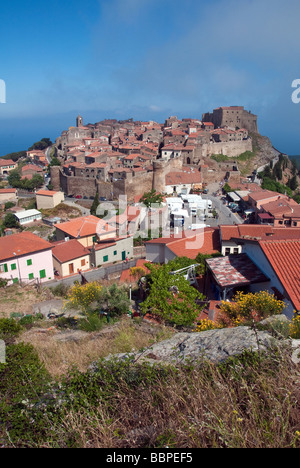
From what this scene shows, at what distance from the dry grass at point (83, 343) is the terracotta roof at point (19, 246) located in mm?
9660

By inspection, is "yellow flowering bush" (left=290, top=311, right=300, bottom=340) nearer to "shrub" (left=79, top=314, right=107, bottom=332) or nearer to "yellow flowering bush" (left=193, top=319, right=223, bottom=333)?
"yellow flowering bush" (left=193, top=319, right=223, bottom=333)

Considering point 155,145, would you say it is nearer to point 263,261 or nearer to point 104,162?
point 104,162

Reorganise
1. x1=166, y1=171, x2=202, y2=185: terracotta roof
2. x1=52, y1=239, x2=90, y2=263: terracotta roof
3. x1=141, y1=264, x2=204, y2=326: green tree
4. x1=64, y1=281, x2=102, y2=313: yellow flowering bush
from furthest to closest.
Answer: x1=166, y1=171, x2=202, y2=185: terracotta roof < x1=52, y1=239, x2=90, y2=263: terracotta roof < x1=64, y1=281, x2=102, y2=313: yellow flowering bush < x1=141, y1=264, x2=204, y2=326: green tree

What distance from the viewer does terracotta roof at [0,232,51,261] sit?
16.1 m

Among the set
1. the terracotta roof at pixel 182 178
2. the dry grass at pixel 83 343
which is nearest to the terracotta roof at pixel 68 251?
the dry grass at pixel 83 343

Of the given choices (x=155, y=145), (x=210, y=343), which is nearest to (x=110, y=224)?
(x=210, y=343)

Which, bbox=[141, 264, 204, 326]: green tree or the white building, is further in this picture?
the white building

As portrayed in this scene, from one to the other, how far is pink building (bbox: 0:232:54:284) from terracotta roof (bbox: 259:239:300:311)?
39.5ft

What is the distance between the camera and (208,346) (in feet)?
13.3

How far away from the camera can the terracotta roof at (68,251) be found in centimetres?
1875

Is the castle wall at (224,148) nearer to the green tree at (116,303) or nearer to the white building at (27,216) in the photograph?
the white building at (27,216)

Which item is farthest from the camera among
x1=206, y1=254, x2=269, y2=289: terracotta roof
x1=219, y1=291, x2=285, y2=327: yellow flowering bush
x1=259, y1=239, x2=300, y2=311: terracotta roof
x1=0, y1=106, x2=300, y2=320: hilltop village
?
x1=0, y1=106, x2=300, y2=320: hilltop village

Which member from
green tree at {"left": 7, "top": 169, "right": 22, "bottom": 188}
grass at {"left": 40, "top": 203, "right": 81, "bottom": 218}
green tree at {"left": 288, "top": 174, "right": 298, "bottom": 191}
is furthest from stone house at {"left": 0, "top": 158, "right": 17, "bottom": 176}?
green tree at {"left": 288, "top": 174, "right": 298, "bottom": 191}
